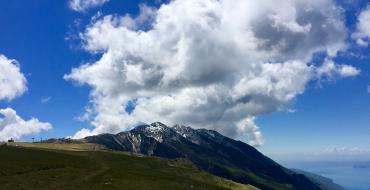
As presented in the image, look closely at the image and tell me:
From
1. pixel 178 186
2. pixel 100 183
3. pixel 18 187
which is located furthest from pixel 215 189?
pixel 18 187

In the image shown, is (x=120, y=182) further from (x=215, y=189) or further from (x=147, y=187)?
(x=215, y=189)

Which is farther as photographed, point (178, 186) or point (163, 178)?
point (163, 178)

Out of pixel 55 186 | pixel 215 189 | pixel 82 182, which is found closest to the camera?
pixel 55 186

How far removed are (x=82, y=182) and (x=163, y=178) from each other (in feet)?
147

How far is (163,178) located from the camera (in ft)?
605

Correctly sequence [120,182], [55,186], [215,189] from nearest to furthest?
1. [55,186]
2. [120,182]
3. [215,189]

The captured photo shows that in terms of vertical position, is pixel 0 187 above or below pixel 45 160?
below

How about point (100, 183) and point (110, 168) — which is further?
point (110, 168)

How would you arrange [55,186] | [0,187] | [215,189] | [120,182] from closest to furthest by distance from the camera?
[0,187] → [55,186] → [120,182] → [215,189]

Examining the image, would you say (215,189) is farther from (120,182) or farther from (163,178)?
(120,182)

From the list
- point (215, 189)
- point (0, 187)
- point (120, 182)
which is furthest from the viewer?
point (215, 189)

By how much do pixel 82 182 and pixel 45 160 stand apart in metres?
51.4

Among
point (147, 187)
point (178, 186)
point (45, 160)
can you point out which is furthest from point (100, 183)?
point (45, 160)

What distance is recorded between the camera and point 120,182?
160250 mm
